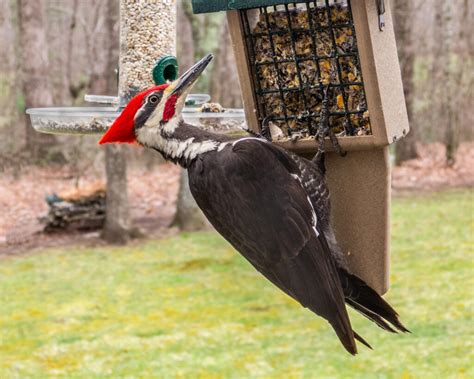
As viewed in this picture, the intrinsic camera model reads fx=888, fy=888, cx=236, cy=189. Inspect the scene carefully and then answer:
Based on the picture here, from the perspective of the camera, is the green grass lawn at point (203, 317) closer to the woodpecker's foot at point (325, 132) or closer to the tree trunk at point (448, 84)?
the tree trunk at point (448, 84)

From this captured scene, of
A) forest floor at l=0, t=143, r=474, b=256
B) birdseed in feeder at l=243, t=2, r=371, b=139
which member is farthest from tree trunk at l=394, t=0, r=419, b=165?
birdseed in feeder at l=243, t=2, r=371, b=139

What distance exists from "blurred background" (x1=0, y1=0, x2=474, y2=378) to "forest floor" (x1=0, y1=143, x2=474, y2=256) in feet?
0.11

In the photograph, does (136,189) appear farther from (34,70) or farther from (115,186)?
(115,186)

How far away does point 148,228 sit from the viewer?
13.0 m

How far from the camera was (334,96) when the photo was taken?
10.5 ft

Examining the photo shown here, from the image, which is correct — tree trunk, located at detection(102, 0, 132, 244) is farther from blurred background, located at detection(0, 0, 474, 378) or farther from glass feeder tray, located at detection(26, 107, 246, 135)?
glass feeder tray, located at detection(26, 107, 246, 135)

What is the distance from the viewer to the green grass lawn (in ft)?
25.1

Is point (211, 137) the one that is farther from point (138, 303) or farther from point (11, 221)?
point (11, 221)

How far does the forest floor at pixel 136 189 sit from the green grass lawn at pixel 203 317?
718 mm

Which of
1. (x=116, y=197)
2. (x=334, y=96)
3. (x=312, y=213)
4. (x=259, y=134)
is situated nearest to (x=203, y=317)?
(x=116, y=197)

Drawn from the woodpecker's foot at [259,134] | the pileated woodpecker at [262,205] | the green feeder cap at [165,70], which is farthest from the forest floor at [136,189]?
the pileated woodpecker at [262,205]

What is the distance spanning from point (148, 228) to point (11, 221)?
82.2 inches

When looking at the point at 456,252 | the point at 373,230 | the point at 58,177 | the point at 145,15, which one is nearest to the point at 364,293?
the point at 373,230

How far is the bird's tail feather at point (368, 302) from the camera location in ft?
9.82
